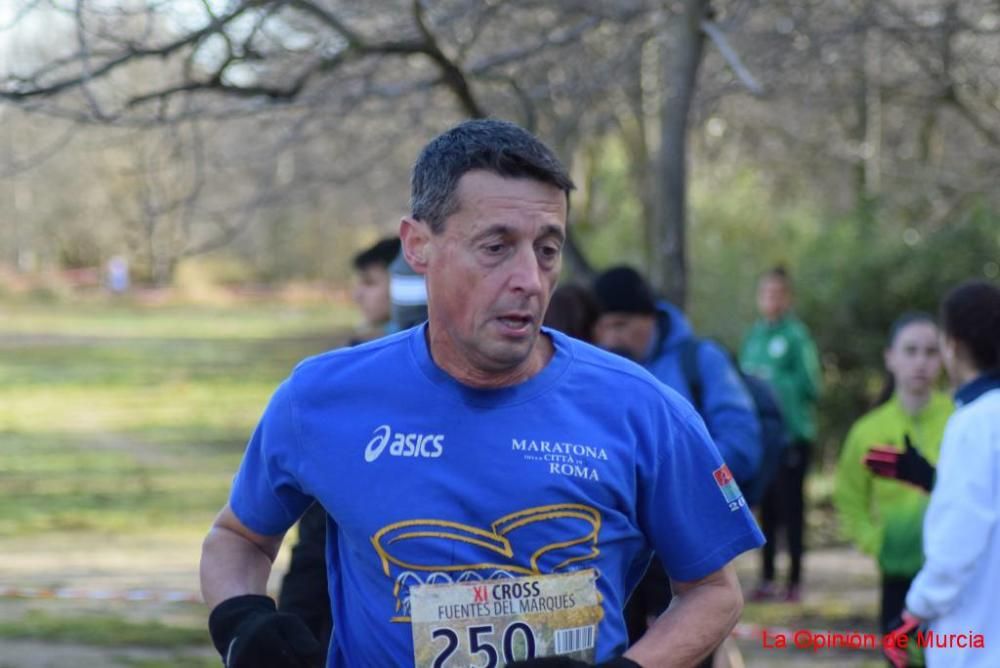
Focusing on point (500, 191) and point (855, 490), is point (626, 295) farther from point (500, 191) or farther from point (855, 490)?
point (500, 191)

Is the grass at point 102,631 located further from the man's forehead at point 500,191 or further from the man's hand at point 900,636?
the man's forehead at point 500,191

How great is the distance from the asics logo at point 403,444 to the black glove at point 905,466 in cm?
282

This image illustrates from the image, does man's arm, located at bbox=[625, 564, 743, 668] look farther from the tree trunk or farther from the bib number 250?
the tree trunk

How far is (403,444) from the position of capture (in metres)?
2.82

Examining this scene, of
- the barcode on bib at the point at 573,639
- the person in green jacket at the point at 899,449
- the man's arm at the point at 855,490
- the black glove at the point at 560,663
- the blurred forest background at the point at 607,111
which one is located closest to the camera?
the black glove at the point at 560,663

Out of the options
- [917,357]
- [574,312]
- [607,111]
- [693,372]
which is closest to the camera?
[574,312]

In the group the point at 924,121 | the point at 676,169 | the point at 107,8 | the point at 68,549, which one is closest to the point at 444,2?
the point at 676,169

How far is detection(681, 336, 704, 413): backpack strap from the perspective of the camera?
6.02 metres

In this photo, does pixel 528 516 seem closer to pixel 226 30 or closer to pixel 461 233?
pixel 461 233

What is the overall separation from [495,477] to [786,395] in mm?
8066

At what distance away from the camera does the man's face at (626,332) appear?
607 centimetres

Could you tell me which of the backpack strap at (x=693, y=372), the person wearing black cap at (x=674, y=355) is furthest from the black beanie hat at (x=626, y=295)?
the backpack strap at (x=693, y=372)

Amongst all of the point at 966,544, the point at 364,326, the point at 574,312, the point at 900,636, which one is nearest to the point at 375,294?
the point at 364,326

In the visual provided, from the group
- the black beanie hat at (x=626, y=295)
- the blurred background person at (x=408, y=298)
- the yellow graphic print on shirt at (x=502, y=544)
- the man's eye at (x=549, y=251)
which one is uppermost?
the black beanie hat at (x=626, y=295)
